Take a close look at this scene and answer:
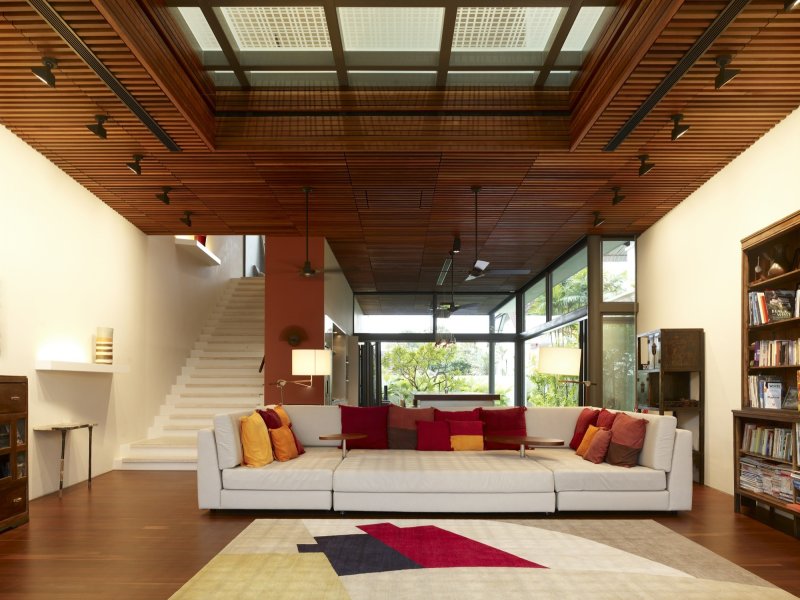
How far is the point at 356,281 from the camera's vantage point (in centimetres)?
1373

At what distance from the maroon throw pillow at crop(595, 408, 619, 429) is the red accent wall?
13.7 feet

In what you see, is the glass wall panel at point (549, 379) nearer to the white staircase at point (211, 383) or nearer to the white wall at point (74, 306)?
the white staircase at point (211, 383)

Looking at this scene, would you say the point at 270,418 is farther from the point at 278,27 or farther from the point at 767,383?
the point at 767,383

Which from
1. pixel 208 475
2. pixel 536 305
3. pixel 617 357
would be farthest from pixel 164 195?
pixel 536 305

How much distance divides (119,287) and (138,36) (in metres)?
4.85

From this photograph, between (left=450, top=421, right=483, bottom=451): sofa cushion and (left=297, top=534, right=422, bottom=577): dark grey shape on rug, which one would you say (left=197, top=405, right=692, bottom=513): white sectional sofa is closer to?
(left=297, top=534, right=422, bottom=577): dark grey shape on rug

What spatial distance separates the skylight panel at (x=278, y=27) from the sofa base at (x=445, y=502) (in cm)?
348

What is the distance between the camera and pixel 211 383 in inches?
428

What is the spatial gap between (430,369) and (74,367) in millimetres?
8725

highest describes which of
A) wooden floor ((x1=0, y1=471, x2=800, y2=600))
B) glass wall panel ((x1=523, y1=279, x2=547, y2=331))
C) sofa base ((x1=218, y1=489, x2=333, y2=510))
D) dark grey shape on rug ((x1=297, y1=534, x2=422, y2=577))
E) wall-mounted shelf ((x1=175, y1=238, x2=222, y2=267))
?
wall-mounted shelf ((x1=175, y1=238, x2=222, y2=267))

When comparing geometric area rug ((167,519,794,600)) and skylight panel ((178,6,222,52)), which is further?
skylight panel ((178,6,222,52))

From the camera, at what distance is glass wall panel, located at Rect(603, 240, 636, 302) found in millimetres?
9609

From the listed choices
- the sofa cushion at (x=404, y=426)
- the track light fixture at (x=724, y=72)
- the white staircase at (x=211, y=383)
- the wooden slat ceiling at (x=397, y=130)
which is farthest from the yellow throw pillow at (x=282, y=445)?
the track light fixture at (x=724, y=72)

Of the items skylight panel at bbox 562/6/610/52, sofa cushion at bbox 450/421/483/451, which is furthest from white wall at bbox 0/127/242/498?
skylight panel at bbox 562/6/610/52
